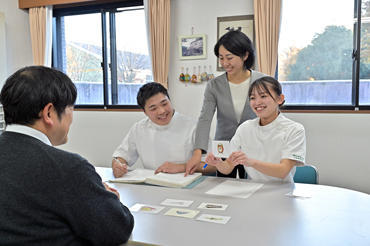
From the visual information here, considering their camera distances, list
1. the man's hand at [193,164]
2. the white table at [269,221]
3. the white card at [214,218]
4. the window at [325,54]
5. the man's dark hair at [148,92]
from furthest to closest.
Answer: the window at [325,54] < the man's dark hair at [148,92] < the man's hand at [193,164] < the white card at [214,218] < the white table at [269,221]

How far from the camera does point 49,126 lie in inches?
41.6

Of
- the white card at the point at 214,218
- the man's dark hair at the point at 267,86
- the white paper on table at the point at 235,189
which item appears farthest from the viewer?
the man's dark hair at the point at 267,86

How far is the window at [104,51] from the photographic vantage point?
4746mm

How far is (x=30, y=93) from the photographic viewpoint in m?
0.99

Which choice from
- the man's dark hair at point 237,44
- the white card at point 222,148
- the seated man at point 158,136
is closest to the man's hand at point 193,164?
the seated man at point 158,136

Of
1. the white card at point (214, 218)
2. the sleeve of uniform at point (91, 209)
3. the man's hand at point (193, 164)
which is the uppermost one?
the sleeve of uniform at point (91, 209)

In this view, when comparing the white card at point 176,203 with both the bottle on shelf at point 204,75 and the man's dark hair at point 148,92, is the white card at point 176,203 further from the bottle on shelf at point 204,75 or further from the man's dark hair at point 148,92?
the bottle on shelf at point 204,75

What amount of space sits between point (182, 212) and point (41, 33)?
179 inches

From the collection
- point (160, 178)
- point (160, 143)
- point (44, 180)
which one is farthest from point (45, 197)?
point (160, 143)

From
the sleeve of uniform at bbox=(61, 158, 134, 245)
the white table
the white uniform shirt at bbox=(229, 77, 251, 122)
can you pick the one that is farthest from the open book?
the sleeve of uniform at bbox=(61, 158, 134, 245)

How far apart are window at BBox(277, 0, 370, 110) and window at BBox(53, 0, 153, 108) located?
188 centimetres

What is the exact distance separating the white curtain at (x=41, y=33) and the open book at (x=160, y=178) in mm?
3629

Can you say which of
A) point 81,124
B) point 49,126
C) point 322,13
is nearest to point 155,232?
point 49,126

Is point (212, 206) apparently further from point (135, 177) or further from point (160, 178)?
point (135, 177)
